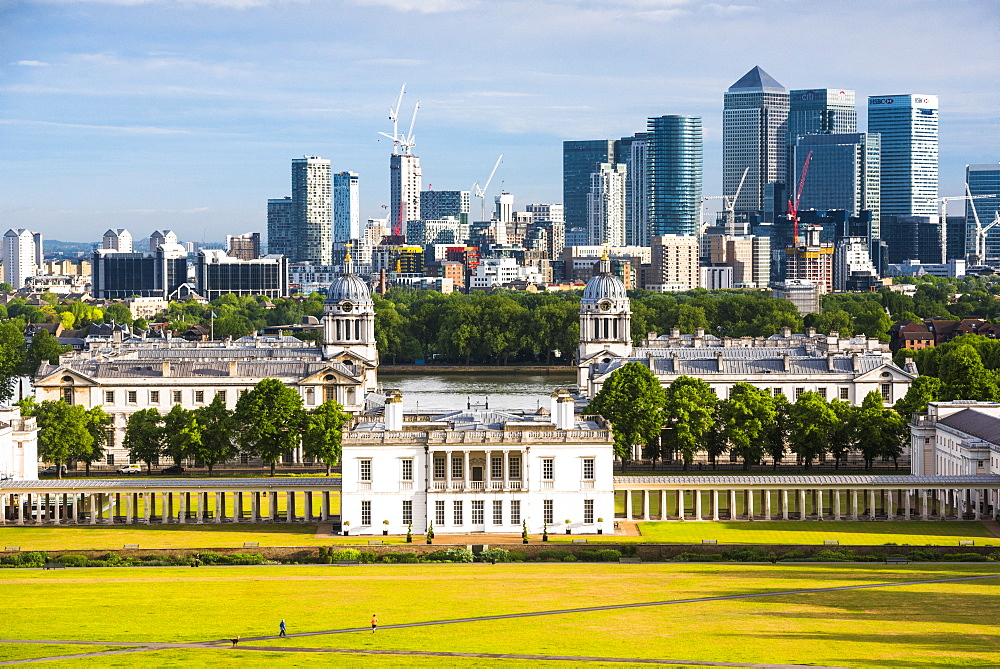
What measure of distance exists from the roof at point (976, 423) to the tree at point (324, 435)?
34.8 metres

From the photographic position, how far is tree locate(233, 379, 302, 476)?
343ft

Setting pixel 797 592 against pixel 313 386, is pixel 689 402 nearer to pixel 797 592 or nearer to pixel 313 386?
pixel 313 386

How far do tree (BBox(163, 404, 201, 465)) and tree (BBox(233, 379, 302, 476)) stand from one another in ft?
8.40

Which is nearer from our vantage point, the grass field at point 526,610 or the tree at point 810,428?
the grass field at point 526,610

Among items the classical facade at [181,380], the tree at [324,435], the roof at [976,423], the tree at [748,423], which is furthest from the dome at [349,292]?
the roof at [976,423]

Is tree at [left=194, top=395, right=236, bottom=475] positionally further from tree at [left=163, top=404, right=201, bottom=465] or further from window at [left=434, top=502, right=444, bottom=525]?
window at [left=434, top=502, right=444, bottom=525]

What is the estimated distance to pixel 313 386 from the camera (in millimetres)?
127500

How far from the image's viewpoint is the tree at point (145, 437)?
4264 inches

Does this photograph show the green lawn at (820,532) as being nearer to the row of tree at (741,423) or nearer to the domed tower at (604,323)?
the row of tree at (741,423)

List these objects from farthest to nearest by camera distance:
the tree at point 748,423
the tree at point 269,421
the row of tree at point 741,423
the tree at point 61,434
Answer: the tree at point 748,423 → the row of tree at point 741,423 → the tree at point 61,434 → the tree at point 269,421

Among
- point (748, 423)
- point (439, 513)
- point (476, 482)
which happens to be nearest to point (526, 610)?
point (439, 513)

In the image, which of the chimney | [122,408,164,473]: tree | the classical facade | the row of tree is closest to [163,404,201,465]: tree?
[122,408,164,473]: tree

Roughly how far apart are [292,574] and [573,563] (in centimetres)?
1225

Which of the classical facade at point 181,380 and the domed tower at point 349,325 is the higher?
the domed tower at point 349,325
